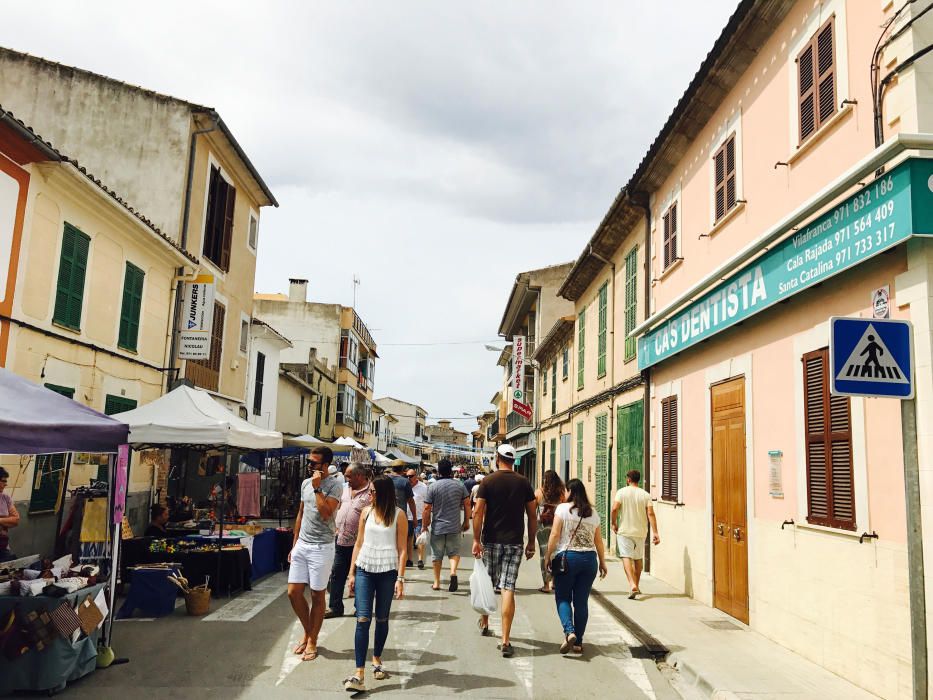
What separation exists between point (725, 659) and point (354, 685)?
3.42 metres

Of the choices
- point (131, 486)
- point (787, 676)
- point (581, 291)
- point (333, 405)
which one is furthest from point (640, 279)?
point (333, 405)

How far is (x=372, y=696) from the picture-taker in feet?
17.5

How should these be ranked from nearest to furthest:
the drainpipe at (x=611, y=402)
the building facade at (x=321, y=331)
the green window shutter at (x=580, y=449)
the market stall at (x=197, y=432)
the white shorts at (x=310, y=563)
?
the white shorts at (x=310, y=563) → the market stall at (x=197, y=432) → the drainpipe at (x=611, y=402) → the green window shutter at (x=580, y=449) → the building facade at (x=321, y=331)

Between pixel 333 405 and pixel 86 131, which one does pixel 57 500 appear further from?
→ pixel 333 405

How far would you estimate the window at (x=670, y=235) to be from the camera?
11.5 metres

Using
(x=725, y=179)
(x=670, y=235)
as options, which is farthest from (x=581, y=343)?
(x=725, y=179)

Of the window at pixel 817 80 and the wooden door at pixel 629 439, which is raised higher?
the window at pixel 817 80

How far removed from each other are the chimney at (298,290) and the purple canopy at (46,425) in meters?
35.1

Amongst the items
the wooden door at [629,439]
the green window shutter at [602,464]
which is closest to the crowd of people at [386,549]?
the wooden door at [629,439]

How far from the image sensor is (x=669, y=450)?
1130cm

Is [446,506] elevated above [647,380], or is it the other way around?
[647,380]

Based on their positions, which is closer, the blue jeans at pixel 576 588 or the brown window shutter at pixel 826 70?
the brown window shutter at pixel 826 70

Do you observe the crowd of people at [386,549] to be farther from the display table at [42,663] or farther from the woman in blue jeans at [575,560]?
the display table at [42,663]

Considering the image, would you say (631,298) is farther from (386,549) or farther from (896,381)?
(386,549)
